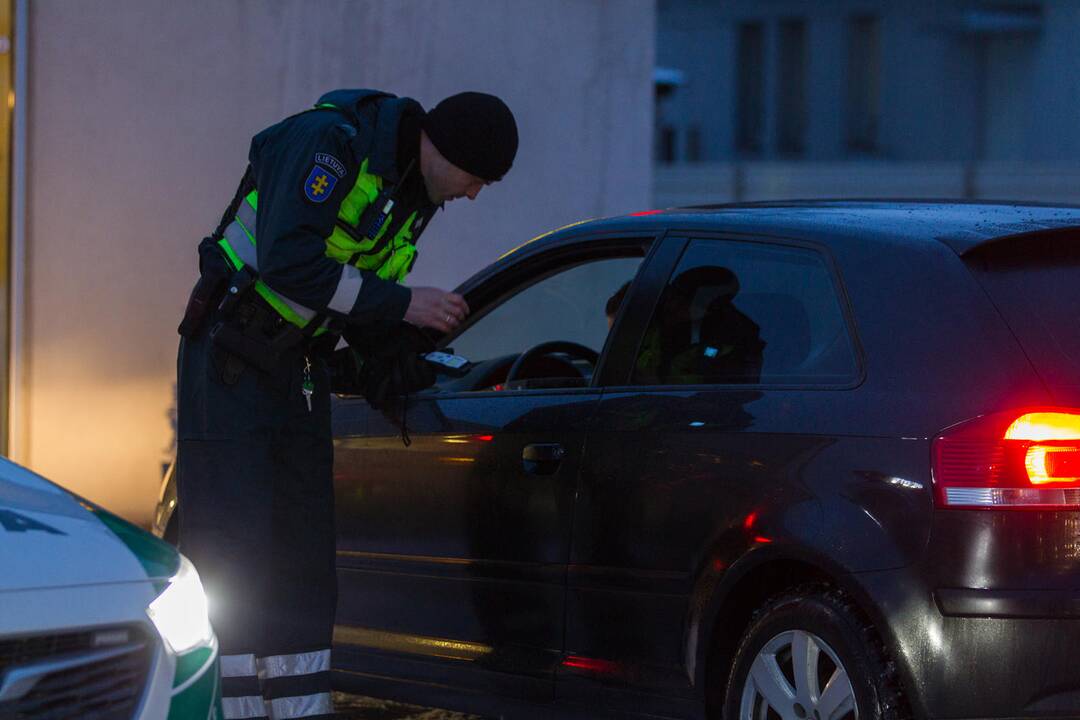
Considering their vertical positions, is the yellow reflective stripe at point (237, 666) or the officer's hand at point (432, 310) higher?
the officer's hand at point (432, 310)

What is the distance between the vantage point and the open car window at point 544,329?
5.35 meters

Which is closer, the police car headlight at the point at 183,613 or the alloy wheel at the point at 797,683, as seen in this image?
the police car headlight at the point at 183,613

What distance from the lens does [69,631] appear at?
3.45 metres

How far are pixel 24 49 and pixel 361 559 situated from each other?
4.31 metres

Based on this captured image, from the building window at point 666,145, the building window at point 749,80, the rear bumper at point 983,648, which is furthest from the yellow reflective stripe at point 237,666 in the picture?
the building window at point 666,145

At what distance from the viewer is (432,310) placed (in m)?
4.73

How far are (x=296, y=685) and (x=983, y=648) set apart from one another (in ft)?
5.90

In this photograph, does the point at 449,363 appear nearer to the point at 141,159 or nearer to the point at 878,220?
the point at 878,220

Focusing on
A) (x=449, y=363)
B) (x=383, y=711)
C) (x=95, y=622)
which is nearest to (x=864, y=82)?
(x=383, y=711)

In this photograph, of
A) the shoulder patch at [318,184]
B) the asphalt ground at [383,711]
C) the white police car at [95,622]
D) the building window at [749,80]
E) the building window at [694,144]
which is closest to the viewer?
the white police car at [95,622]

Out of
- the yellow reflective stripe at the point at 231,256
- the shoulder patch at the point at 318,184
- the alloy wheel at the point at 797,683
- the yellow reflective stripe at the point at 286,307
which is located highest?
the shoulder patch at the point at 318,184

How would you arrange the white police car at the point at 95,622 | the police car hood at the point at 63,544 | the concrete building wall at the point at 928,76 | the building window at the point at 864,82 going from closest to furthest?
1. the white police car at the point at 95,622
2. the police car hood at the point at 63,544
3. the concrete building wall at the point at 928,76
4. the building window at the point at 864,82

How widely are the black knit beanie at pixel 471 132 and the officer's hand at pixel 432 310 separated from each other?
310 mm

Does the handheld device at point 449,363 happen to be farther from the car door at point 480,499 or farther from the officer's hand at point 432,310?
the officer's hand at point 432,310
